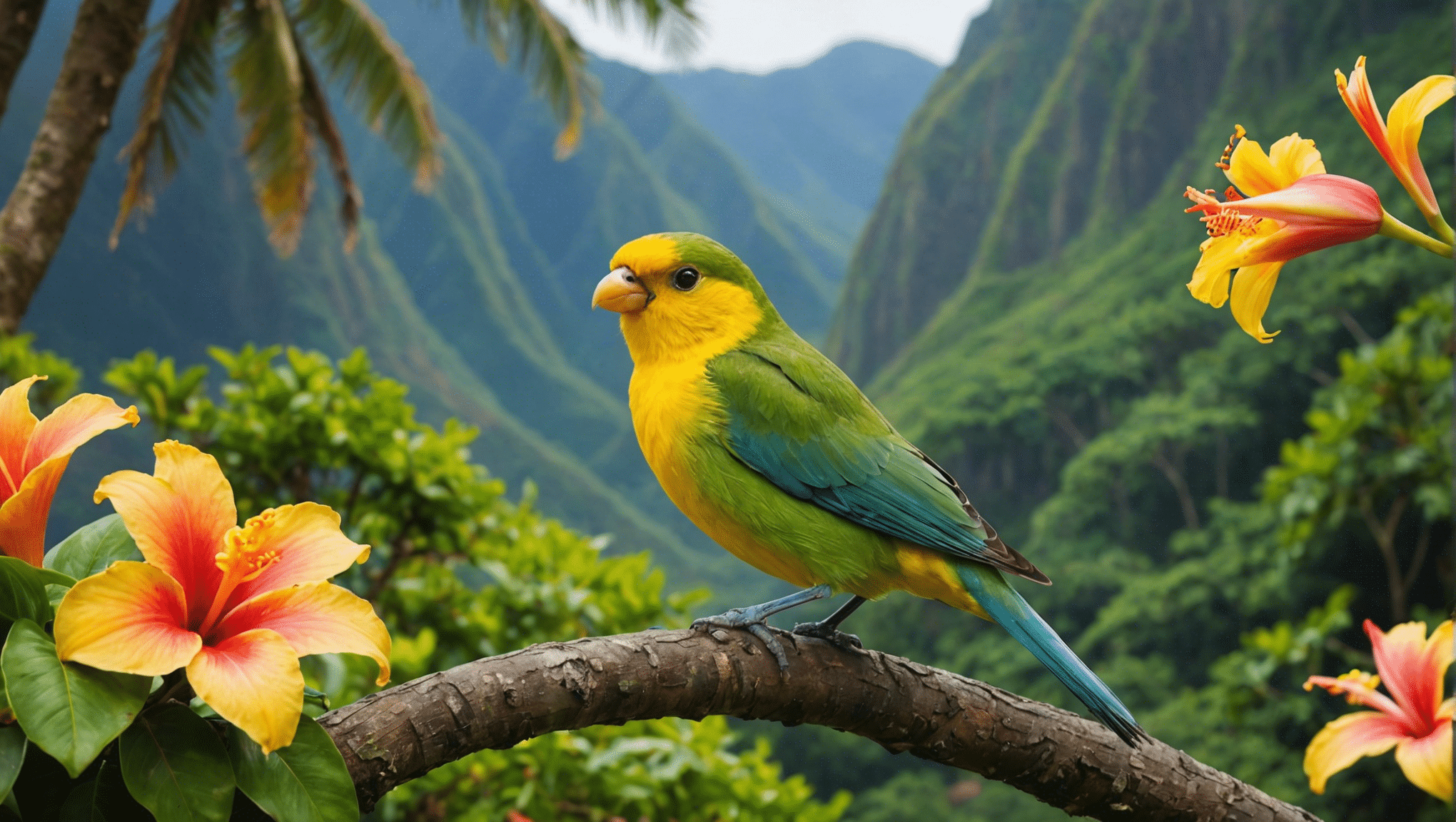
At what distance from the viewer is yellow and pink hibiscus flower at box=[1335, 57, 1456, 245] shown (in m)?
0.80

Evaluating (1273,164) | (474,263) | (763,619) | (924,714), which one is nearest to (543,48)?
(763,619)

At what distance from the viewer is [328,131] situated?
23.8 ft

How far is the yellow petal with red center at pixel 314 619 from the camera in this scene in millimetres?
1010

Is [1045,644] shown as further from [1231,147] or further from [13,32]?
[13,32]

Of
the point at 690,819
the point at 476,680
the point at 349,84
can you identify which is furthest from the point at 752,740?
the point at 476,680

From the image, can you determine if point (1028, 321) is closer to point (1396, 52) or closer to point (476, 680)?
point (1396, 52)

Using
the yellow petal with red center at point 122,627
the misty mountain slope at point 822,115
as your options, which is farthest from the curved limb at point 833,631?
the misty mountain slope at point 822,115

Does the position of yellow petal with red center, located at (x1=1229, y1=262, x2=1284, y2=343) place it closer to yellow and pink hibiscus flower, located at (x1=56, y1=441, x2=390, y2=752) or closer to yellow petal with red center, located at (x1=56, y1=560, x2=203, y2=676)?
yellow and pink hibiscus flower, located at (x1=56, y1=441, x2=390, y2=752)

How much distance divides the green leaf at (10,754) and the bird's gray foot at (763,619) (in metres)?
0.96

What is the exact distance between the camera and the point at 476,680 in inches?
51.4

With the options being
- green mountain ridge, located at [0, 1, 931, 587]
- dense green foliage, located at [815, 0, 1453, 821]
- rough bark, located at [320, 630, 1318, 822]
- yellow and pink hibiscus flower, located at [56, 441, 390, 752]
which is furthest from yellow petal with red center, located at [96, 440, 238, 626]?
green mountain ridge, located at [0, 1, 931, 587]

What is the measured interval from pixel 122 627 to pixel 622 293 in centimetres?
105

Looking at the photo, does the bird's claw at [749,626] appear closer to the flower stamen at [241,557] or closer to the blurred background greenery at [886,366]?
the flower stamen at [241,557]

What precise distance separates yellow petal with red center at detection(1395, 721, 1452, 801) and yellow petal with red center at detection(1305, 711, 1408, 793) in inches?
0.8
